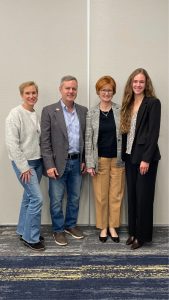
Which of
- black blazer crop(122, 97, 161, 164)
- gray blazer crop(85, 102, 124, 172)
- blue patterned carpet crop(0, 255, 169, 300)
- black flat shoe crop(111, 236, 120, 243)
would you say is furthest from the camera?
black flat shoe crop(111, 236, 120, 243)

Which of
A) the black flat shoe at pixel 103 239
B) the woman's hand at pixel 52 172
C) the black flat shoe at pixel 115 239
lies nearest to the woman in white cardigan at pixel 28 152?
the woman's hand at pixel 52 172

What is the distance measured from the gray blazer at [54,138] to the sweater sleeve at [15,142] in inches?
8.5

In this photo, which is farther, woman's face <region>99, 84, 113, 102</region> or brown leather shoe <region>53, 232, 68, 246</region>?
brown leather shoe <region>53, 232, 68, 246</region>

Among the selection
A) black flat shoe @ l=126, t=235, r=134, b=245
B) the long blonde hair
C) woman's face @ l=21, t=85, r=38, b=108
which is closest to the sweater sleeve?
woman's face @ l=21, t=85, r=38, b=108

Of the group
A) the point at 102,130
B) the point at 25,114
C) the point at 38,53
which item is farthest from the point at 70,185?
the point at 38,53

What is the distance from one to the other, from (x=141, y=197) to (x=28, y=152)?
99 centimetres

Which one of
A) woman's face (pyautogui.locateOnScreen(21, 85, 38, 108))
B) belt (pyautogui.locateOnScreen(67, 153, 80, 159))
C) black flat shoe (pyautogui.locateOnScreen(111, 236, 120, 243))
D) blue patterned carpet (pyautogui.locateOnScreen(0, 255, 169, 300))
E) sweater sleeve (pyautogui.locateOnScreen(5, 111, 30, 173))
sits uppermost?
woman's face (pyautogui.locateOnScreen(21, 85, 38, 108))

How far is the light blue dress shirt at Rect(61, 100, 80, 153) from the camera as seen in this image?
112 inches

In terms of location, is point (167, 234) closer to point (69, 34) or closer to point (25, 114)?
point (25, 114)

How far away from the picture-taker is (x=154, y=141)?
2.66 m

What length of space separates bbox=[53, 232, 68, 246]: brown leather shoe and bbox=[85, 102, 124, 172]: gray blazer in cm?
66

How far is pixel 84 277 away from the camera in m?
2.40

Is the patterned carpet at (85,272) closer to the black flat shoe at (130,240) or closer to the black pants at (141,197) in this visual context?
the black flat shoe at (130,240)

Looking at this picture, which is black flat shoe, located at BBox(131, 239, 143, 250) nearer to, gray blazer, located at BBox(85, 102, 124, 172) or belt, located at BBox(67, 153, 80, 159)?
gray blazer, located at BBox(85, 102, 124, 172)
